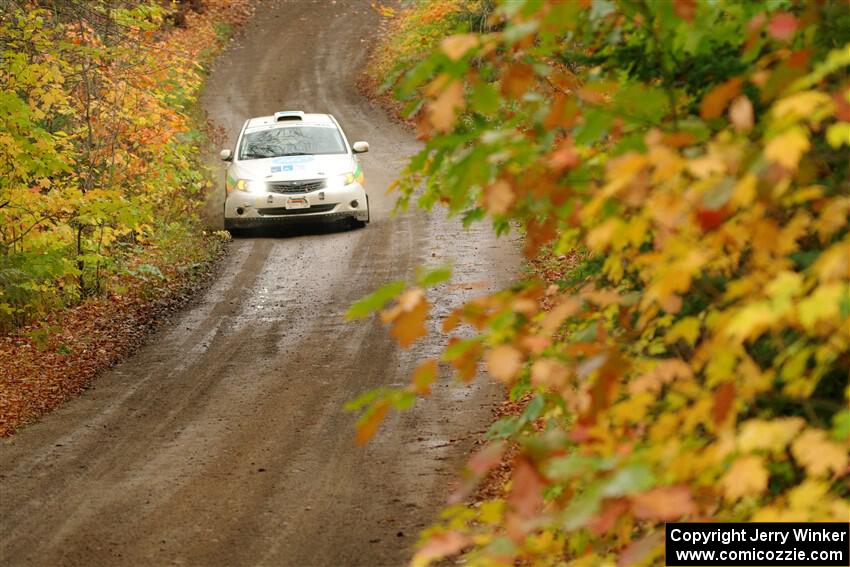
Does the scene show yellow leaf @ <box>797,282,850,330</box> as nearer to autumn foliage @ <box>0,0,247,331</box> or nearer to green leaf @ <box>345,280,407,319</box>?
green leaf @ <box>345,280,407,319</box>

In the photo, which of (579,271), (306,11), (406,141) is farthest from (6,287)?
(306,11)

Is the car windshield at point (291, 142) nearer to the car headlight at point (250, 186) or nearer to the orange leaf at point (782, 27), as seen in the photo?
the car headlight at point (250, 186)

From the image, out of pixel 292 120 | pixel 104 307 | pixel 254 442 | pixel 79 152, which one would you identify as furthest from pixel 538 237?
pixel 292 120

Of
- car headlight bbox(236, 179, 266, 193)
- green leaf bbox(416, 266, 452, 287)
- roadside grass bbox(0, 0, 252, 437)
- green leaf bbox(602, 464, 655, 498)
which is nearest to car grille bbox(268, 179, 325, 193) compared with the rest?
car headlight bbox(236, 179, 266, 193)

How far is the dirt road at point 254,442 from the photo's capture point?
6.57 m

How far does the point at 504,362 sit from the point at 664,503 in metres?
0.63

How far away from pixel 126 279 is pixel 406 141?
13167 millimetres

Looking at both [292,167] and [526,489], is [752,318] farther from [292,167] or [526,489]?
[292,167]

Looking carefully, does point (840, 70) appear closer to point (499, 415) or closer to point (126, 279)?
point (499, 415)

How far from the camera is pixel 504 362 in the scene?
3.00 metres

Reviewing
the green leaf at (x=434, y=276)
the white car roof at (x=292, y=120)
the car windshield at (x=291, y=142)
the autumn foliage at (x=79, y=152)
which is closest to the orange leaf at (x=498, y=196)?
the green leaf at (x=434, y=276)

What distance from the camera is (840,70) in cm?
346

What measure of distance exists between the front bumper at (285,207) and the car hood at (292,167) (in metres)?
0.29

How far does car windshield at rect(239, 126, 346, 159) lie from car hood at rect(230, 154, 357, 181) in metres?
0.28
